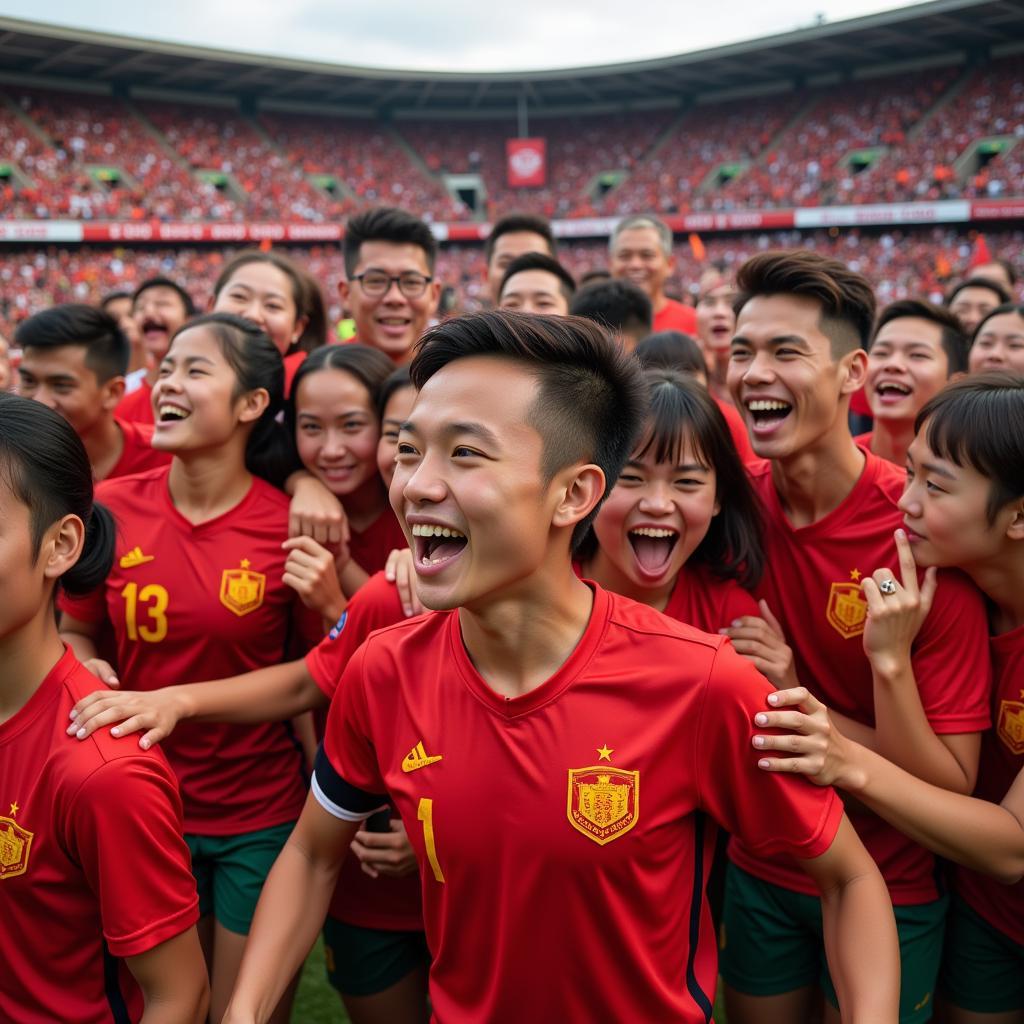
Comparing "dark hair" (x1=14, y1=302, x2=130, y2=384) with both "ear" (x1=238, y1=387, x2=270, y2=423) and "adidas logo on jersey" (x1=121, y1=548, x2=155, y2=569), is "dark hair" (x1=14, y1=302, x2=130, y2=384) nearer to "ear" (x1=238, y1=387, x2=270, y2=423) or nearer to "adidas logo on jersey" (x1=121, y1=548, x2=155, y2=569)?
"ear" (x1=238, y1=387, x2=270, y2=423)

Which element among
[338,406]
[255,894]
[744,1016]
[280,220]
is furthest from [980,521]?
[280,220]

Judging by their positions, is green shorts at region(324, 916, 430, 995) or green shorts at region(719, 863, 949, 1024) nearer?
green shorts at region(719, 863, 949, 1024)

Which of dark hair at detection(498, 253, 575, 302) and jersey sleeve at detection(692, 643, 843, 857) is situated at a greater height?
dark hair at detection(498, 253, 575, 302)

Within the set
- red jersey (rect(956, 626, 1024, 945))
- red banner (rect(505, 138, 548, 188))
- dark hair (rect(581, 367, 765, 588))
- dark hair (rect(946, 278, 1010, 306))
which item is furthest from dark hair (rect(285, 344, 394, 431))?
red banner (rect(505, 138, 548, 188))

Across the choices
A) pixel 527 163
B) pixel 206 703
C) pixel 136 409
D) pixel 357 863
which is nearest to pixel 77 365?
pixel 136 409

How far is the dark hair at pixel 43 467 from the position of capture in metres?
2.00

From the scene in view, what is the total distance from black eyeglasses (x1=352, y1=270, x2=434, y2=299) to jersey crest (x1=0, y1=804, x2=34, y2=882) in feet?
9.99

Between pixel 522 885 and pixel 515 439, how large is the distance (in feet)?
2.63

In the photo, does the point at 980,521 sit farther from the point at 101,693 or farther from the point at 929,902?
the point at 101,693

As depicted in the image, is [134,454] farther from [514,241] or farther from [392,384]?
[514,241]

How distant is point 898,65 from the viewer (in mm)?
26172

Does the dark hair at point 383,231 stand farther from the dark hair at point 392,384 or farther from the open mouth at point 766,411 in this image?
the open mouth at point 766,411

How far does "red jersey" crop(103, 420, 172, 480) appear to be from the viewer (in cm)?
411

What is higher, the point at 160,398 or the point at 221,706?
the point at 160,398
